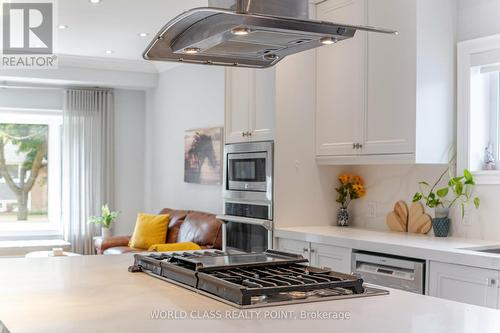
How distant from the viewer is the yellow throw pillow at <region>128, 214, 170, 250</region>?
21.7 ft

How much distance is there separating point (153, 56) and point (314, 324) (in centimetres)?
137

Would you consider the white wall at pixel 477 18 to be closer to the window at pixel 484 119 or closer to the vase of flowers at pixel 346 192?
the window at pixel 484 119

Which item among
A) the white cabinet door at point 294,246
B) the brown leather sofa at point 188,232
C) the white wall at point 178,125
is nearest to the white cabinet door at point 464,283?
the white cabinet door at point 294,246

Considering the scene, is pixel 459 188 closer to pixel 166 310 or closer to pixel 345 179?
pixel 345 179

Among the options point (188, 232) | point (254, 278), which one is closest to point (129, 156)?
point (188, 232)

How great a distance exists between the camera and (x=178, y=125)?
7.46 metres

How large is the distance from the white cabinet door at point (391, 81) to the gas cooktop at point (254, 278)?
174 centimetres

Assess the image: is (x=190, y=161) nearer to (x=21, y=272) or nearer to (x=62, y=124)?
(x=62, y=124)

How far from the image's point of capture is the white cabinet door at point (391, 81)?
12.3ft

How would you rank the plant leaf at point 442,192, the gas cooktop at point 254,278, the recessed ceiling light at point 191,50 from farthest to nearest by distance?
the plant leaf at point 442,192
the recessed ceiling light at point 191,50
the gas cooktop at point 254,278

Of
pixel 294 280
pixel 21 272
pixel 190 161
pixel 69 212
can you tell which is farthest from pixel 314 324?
pixel 69 212

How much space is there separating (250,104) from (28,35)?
3.07 metres

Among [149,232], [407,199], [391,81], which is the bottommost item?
[149,232]

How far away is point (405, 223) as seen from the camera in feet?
13.6
